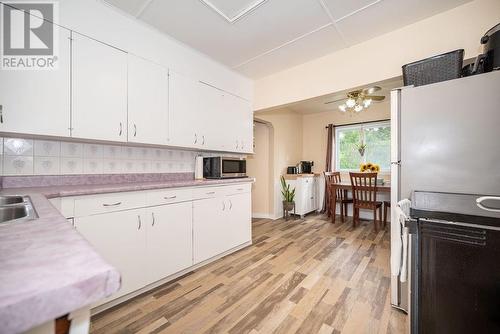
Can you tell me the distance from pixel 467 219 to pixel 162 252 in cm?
207

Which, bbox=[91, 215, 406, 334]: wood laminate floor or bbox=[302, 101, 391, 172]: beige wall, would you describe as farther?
bbox=[302, 101, 391, 172]: beige wall

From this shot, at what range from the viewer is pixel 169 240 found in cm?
193

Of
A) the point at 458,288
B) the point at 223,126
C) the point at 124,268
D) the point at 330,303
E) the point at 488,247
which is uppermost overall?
the point at 223,126

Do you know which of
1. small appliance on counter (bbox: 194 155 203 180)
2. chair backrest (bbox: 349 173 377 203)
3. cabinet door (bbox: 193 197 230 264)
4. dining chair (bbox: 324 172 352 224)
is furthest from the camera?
dining chair (bbox: 324 172 352 224)

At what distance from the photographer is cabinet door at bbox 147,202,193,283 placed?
5.95 feet

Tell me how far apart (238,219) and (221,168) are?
2.29 feet

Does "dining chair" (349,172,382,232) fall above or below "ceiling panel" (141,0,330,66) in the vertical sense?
below

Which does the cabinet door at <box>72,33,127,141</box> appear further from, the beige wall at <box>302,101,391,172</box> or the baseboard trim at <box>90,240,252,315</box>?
the beige wall at <box>302,101,391,172</box>

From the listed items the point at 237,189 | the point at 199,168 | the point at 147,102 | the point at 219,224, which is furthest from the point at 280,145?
the point at 147,102

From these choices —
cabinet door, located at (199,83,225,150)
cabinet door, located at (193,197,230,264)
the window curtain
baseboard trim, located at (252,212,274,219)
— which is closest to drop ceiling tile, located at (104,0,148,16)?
cabinet door, located at (199,83,225,150)

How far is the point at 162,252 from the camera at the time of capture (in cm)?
188

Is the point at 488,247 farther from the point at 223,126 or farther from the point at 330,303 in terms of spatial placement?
the point at 223,126

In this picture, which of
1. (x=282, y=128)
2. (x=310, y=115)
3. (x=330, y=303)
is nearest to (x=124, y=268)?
(x=330, y=303)

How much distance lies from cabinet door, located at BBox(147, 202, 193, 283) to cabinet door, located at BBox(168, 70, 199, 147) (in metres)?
0.75
